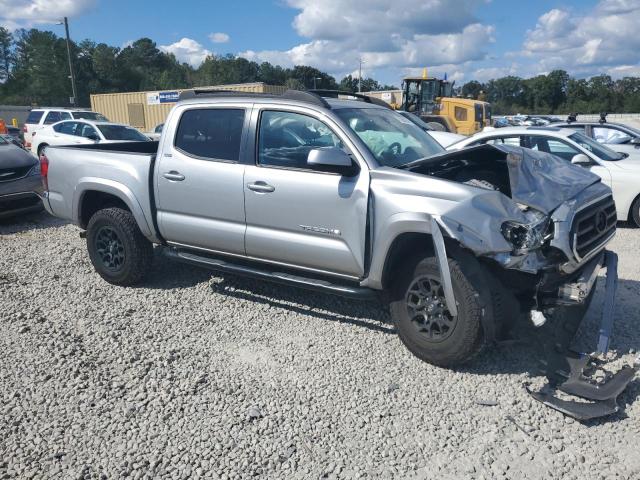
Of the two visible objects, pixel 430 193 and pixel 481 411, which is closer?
pixel 481 411

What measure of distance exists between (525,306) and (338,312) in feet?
5.71

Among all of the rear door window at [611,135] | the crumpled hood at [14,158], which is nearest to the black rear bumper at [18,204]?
the crumpled hood at [14,158]

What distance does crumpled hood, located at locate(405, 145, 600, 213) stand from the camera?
3717mm

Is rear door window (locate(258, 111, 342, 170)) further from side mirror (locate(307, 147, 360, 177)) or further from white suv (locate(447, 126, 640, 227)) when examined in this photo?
white suv (locate(447, 126, 640, 227))

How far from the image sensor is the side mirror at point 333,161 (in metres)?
3.92

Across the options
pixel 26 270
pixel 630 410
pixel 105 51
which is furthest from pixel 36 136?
pixel 105 51

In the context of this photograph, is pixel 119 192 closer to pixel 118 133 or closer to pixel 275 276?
pixel 275 276

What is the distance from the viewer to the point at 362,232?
404cm

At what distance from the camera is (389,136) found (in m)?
4.80

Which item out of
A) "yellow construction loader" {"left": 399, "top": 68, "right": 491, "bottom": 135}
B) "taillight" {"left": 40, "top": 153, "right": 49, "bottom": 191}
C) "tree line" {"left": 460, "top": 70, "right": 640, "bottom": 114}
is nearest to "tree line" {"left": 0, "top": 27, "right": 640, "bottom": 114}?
"tree line" {"left": 460, "top": 70, "right": 640, "bottom": 114}

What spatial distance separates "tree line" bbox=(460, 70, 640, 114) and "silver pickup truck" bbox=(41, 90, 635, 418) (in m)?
71.3

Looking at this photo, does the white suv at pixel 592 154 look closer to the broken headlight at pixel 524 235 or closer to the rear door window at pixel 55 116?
the broken headlight at pixel 524 235

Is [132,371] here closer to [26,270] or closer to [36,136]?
[26,270]

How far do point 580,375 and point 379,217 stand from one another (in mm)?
1715
